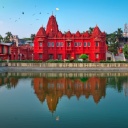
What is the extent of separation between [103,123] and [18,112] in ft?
20.5

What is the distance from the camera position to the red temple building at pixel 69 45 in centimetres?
6869

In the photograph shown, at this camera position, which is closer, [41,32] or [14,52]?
[41,32]

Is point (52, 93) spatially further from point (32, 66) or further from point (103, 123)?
point (32, 66)

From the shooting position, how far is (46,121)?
16.5 meters

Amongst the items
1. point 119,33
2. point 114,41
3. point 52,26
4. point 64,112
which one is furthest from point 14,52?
point 64,112

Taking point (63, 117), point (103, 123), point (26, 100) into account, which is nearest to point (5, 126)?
point (63, 117)

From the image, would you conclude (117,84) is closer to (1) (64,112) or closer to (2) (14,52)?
(1) (64,112)

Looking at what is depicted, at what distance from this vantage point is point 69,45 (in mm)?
70062

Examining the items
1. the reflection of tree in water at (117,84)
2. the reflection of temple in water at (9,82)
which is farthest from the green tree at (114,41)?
the reflection of temple in water at (9,82)

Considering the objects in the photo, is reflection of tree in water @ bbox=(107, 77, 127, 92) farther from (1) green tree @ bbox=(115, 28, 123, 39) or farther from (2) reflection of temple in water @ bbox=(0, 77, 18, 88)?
(1) green tree @ bbox=(115, 28, 123, 39)

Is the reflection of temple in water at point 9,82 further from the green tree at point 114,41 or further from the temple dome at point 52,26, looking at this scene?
the green tree at point 114,41

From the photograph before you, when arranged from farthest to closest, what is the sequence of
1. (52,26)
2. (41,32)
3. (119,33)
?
(119,33) < (52,26) < (41,32)

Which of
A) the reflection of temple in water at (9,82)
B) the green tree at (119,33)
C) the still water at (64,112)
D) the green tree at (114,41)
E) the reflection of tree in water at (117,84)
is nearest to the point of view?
the still water at (64,112)

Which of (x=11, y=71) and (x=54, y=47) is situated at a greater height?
(x=54, y=47)
